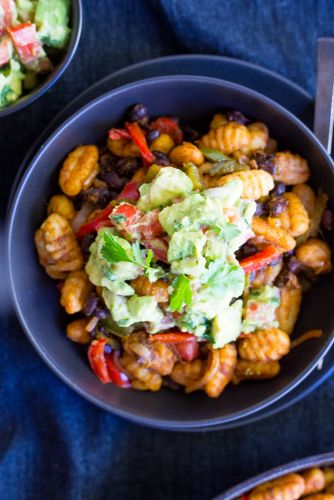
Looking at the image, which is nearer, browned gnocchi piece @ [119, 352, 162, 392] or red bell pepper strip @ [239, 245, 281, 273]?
red bell pepper strip @ [239, 245, 281, 273]

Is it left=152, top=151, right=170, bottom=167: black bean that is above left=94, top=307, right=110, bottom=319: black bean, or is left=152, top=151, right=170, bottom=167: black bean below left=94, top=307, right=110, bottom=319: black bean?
above

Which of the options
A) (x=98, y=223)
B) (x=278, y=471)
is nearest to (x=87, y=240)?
(x=98, y=223)

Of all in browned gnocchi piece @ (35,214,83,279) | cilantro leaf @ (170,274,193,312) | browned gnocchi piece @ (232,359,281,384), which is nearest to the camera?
cilantro leaf @ (170,274,193,312)

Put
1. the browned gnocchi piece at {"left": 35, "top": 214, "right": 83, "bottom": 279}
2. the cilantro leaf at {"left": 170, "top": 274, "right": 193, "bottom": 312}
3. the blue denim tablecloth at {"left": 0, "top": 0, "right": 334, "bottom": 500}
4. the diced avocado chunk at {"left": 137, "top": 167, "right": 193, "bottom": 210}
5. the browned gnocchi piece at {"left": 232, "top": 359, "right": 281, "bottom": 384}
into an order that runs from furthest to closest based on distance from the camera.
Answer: the blue denim tablecloth at {"left": 0, "top": 0, "right": 334, "bottom": 500}
the browned gnocchi piece at {"left": 232, "top": 359, "right": 281, "bottom": 384}
the browned gnocchi piece at {"left": 35, "top": 214, "right": 83, "bottom": 279}
the diced avocado chunk at {"left": 137, "top": 167, "right": 193, "bottom": 210}
the cilantro leaf at {"left": 170, "top": 274, "right": 193, "bottom": 312}

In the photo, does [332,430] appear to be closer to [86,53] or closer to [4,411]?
[4,411]

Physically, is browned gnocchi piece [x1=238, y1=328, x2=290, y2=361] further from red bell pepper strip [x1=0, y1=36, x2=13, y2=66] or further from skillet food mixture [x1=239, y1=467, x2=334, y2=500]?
red bell pepper strip [x1=0, y1=36, x2=13, y2=66]

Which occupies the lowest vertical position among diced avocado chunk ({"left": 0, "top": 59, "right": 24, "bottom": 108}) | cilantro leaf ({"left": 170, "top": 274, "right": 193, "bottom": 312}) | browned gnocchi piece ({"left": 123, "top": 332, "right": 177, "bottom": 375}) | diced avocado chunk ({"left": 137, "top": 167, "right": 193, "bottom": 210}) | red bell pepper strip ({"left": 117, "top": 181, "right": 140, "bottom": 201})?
browned gnocchi piece ({"left": 123, "top": 332, "right": 177, "bottom": 375})

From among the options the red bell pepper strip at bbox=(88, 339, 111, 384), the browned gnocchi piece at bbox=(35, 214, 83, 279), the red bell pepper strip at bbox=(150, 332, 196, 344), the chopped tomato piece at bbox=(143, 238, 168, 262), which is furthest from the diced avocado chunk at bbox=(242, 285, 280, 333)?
the browned gnocchi piece at bbox=(35, 214, 83, 279)
